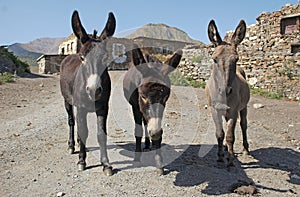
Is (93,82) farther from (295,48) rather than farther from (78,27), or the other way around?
(295,48)

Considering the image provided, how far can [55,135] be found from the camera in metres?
6.90

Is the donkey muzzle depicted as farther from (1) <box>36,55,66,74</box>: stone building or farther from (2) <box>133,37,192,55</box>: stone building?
(1) <box>36,55,66,74</box>: stone building

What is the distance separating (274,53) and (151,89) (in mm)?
12839

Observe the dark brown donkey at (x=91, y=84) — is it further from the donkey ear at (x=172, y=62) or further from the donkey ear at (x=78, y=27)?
the donkey ear at (x=172, y=62)

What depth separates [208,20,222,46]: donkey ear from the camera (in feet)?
15.9

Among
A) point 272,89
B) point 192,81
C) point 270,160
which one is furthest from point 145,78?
point 192,81

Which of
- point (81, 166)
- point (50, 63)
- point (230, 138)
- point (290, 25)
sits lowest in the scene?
point (81, 166)

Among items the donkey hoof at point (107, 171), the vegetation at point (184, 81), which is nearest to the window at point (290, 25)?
the vegetation at point (184, 81)

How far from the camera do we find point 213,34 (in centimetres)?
495

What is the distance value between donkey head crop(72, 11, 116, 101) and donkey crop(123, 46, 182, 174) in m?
0.53

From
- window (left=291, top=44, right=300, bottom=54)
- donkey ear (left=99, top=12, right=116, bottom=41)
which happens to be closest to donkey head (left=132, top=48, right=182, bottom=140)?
donkey ear (left=99, top=12, right=116, bottom=41)

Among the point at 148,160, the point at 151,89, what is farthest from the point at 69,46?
the point at 151,89

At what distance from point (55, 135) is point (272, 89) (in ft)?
37.9

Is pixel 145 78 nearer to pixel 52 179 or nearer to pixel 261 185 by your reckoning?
pixel 52 179
